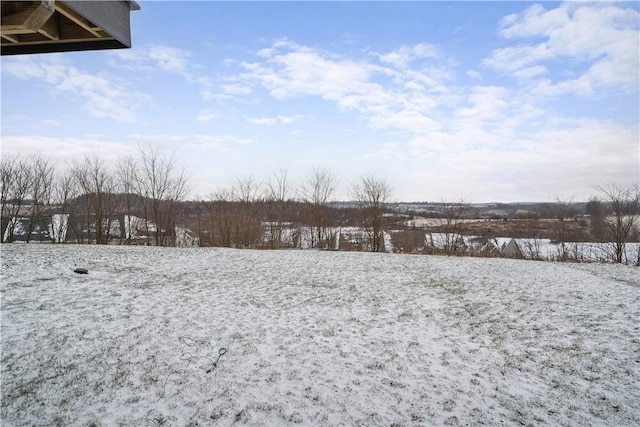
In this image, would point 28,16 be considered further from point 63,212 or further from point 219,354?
point 63,212

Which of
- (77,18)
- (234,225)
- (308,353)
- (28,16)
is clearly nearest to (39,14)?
(28,16)

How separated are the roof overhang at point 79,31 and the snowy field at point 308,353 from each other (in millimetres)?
3100

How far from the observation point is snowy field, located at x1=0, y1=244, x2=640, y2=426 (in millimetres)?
3215

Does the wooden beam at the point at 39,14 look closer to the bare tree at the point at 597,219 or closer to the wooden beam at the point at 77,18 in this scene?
the wooden beam at the point at 77,18

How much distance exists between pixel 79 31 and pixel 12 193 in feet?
79.5

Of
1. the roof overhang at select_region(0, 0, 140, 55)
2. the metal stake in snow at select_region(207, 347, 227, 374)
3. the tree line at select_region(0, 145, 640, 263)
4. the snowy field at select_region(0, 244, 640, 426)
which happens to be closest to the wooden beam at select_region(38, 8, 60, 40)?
the roof overhang at select_region(0, 0, 140, 55)

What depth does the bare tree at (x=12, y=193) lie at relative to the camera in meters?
19.3

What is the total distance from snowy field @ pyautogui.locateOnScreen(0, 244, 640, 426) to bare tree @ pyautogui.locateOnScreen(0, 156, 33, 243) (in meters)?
15.1

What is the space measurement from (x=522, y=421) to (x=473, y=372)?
940mm

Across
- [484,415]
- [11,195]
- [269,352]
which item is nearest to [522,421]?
[484,415]

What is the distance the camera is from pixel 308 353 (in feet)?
14.8

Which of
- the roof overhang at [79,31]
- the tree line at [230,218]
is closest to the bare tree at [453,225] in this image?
the tree line at [230,218]

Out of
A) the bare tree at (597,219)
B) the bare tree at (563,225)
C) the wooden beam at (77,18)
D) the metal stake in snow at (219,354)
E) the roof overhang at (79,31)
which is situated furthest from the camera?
the bare tree at (563,225)

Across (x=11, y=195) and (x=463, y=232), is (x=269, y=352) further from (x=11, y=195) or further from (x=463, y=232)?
(x=11, y=195)
